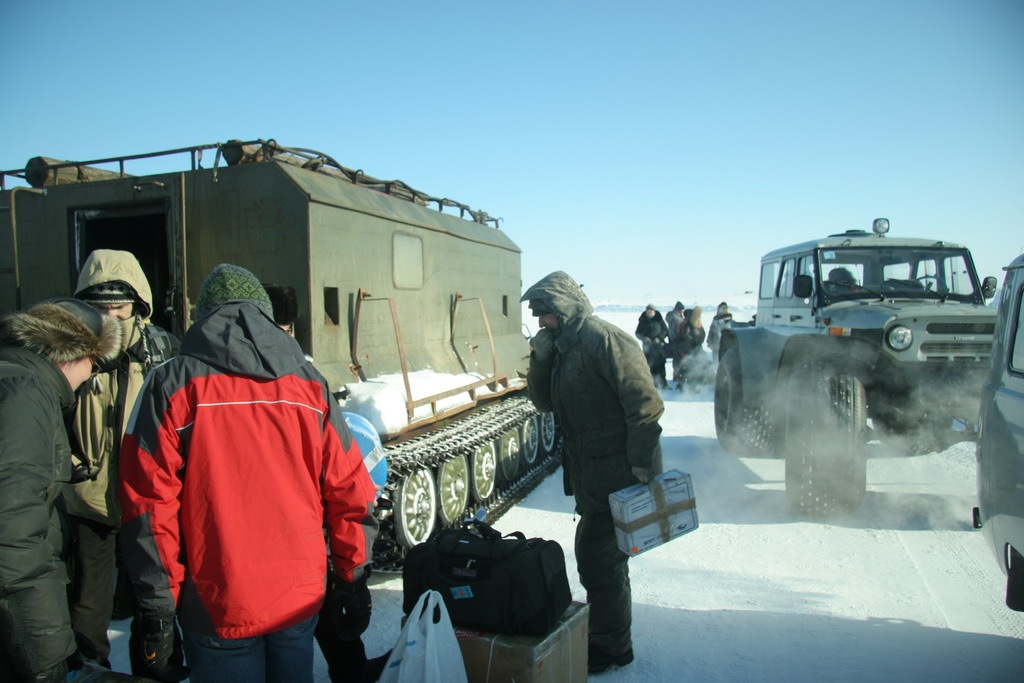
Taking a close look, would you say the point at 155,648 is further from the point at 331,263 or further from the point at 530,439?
the point at 530,439

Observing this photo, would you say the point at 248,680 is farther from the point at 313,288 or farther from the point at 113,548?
the point at 313,288

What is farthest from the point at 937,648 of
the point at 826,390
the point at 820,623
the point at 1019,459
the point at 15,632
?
the point at 15,632

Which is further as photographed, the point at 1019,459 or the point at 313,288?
the point at 313,288

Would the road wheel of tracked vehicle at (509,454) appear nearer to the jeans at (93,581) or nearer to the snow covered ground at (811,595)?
the snow covered ground at (811,595)

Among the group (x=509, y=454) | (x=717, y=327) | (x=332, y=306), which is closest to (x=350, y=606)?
(x=332, y=306)

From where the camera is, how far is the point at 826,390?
5492 mm

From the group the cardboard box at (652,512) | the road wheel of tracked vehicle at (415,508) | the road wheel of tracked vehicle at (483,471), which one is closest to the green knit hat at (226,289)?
the cardboard box at (652,512)

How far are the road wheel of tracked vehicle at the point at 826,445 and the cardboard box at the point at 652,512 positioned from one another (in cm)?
255

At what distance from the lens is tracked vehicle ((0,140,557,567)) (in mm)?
4840

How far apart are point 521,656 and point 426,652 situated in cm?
45

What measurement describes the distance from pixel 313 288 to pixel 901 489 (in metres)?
5.66

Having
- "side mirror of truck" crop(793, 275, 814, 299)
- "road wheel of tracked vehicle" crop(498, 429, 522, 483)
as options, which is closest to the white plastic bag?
"road wheel of tracked vehicle" crop(498, 429, 522, 483)

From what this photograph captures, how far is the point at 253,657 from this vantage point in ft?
7.00

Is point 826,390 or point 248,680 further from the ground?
point 826,390
